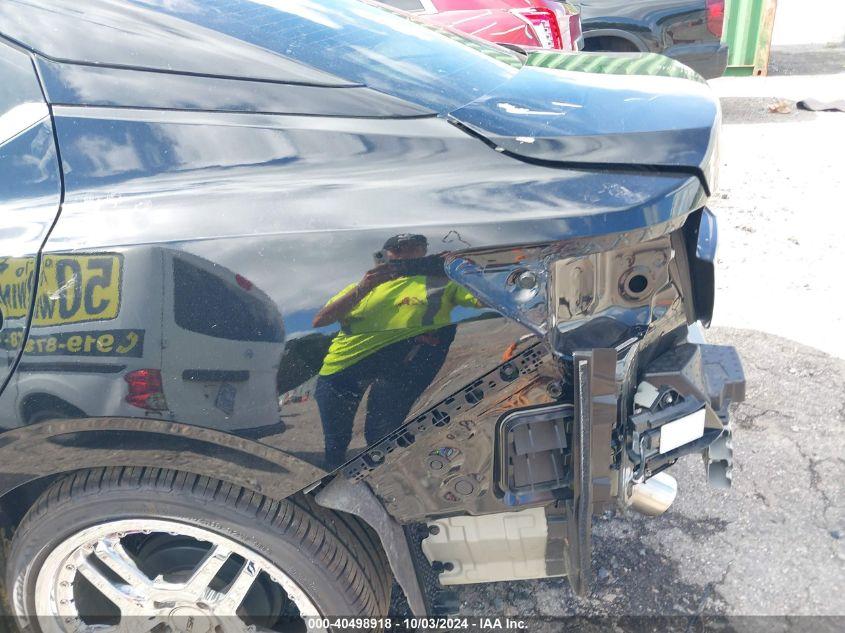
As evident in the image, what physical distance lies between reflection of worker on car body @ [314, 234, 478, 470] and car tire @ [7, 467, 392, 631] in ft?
1.08

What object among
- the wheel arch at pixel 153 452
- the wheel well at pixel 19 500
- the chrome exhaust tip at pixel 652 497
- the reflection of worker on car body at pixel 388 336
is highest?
the reflection of worker on car body at pixel 388 336

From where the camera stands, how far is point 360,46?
2002 mm

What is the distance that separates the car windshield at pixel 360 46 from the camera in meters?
1.86

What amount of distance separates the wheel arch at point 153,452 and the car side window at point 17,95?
0.70m

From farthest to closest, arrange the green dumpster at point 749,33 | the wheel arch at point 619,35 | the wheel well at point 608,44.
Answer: the green dumpster at point 749,33 < the wheel well at point 608,44 < the wheel arch at point 619,35

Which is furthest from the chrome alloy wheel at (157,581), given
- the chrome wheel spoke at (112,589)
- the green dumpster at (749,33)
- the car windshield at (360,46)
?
the green dumpster at (749,33)

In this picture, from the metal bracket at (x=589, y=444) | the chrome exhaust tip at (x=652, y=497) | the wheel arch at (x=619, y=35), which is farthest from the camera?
the wheel arch at (x=619, y=35)

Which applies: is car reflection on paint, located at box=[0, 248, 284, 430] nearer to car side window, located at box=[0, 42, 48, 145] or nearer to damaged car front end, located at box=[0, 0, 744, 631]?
damaged car front end, located at box=[0, 0, 744, 631]

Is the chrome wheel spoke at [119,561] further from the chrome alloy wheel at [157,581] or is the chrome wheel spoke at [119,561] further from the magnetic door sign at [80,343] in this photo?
the magnetic door sign at [80,343]

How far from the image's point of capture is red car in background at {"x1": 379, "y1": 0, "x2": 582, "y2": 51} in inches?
211

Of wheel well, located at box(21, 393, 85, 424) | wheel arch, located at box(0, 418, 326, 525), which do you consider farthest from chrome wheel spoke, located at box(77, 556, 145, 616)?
wheel well, located at box(21, 393, 85, 424)

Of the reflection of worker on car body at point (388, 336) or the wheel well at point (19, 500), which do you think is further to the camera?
the wheel well at point (19, 500)

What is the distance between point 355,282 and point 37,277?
0.71 metres

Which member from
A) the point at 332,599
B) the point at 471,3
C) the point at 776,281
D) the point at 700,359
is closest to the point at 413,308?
the point at 332,599
